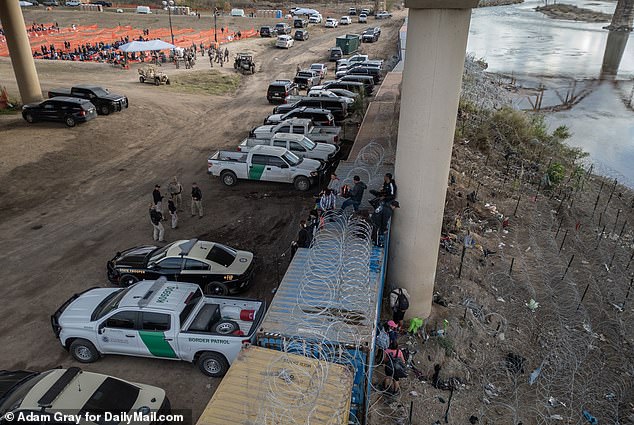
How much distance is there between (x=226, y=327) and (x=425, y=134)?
5.74 metres

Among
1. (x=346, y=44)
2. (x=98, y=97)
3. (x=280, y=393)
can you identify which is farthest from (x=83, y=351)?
(x=346, y=44)

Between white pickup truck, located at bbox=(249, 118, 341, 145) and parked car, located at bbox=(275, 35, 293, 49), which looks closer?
white pickup truck, located at bbox=(249, 118, 341, 145)

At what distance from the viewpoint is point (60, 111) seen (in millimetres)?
26125

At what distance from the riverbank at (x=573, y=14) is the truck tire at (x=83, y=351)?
127 m

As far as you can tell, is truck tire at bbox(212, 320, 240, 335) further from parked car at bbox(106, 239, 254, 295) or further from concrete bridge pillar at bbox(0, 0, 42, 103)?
concrete bridge pillar at bbox(0, 0, 42, 103)

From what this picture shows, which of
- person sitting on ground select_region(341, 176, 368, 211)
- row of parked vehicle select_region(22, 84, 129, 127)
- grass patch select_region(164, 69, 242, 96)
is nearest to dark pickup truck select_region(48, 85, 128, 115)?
row of parked vehicle select_region(22, 84, 129, 127)

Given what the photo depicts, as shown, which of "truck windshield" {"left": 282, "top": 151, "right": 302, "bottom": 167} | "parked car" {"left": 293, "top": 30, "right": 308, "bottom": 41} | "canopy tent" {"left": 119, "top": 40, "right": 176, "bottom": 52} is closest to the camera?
"truck windshield" {"left": 282, "top": 151, "right": 302, "bottom": 167}

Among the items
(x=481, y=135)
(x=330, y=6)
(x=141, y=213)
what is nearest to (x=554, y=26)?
(x=330, y=6)

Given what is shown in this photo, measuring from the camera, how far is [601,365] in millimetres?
10547

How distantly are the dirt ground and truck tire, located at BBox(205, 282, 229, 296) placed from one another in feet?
3.33

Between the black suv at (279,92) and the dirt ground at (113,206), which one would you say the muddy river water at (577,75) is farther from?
the dirt ground at (113,206)

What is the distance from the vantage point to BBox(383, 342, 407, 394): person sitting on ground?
28.6 feet

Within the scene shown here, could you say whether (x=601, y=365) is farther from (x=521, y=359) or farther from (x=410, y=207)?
(x=410, y=207)

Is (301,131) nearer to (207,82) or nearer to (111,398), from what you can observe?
(111,398)
